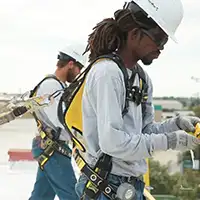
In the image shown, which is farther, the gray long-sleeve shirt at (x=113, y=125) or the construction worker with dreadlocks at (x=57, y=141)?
the construction worker with dreadlocks at (x=57, y=141)

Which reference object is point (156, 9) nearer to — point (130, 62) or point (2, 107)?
point (130, 62)

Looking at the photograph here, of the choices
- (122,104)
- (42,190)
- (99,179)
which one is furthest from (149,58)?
(42,190)

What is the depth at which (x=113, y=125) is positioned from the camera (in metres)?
1.44

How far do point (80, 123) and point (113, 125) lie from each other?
162 mm

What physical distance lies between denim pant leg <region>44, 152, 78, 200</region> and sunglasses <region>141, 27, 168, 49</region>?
4.13 ft

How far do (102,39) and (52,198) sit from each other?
4.97 ft

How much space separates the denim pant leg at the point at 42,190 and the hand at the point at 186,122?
4.30 feet

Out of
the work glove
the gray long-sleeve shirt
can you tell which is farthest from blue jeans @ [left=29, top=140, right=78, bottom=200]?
the work glove

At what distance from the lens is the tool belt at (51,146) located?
2654 mm

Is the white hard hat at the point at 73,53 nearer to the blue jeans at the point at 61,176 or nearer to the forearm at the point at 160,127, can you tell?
the blue jeans at the point at 61,176

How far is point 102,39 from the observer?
5.11 feet

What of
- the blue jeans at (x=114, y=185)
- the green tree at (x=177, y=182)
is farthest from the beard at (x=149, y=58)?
the green tree at (x=177, y=182)

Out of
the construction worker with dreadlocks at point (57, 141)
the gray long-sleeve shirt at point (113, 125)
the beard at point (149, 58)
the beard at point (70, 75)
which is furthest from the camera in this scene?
the beard at point (70, 75)

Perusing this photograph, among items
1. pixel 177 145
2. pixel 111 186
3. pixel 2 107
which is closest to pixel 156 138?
pixel 177 145
